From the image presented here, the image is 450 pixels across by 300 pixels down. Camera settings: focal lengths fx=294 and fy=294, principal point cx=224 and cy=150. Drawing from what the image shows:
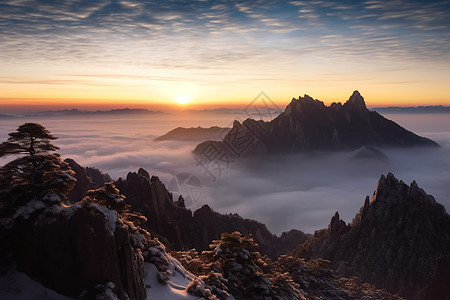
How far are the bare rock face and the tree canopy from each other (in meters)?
6.13

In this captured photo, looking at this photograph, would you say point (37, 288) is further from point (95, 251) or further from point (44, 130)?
point (44, 130)

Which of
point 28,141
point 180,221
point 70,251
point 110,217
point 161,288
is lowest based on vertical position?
point 180,221

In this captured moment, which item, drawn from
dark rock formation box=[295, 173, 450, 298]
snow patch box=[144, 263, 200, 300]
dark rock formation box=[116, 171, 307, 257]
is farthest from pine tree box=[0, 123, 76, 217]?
dark rock formation box=[295, 173, 450, 298]

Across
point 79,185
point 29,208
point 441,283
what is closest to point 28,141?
point 29,208

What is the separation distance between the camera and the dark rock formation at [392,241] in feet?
324

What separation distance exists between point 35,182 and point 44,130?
413cm

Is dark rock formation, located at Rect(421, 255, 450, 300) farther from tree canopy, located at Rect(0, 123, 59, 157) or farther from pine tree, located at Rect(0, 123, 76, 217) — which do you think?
tree canopy, located at Rect(0, 123, 59, 157)

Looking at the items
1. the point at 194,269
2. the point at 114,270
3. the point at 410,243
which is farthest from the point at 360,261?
the point at 114,270

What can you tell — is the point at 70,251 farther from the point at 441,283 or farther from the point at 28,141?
the point at 441,283

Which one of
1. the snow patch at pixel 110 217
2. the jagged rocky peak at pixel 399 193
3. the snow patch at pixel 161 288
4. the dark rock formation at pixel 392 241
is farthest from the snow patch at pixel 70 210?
the jagged rocky peak at pixel 399 193

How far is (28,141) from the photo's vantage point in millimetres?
22672

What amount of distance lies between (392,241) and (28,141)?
122 metres

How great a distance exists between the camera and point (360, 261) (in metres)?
108

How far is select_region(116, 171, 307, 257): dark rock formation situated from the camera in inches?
3647
